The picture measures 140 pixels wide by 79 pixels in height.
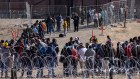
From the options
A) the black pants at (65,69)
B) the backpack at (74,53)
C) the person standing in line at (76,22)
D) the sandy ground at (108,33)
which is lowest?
the black pants at (65,69)

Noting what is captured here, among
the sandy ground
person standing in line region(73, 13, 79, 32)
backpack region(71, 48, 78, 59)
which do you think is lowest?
the sandy ground

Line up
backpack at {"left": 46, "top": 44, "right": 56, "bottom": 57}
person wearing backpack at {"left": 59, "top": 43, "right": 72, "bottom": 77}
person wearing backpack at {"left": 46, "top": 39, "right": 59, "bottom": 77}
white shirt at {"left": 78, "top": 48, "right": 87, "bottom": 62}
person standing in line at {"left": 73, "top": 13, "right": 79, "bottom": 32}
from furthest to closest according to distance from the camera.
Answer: person standing in line at {"left": 73, "top": 13, "right": 79, "bottom": 32}
white shirt at {"left": 78, "top": 48, "right": 87, "bottom": 62}
backpack at {"left": 46, "top": 44, "right": 56, "bottom": 57}
person wearing backpack at {"left": 59, "top": 43, "right": 72, "bottom": 77}
person wearing backpack at {"left": 46, "top": 39, "right": 59, "bottom": 77}

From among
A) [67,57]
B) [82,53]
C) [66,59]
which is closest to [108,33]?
[82,53]

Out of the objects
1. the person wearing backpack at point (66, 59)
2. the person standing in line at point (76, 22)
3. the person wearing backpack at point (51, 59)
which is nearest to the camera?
the person wearing backpack at point (51, 59)

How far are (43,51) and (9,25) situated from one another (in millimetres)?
22017

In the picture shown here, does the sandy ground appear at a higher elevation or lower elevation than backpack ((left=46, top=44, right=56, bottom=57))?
lower

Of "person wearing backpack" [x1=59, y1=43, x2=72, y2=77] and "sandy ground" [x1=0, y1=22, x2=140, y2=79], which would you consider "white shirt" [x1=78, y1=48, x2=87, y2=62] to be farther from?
"sandy ground" [x1=0, y1=22, x2=140, y2=79]

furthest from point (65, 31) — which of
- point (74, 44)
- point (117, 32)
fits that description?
point (74, 44)

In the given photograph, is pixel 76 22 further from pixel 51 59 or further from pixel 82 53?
pixel 51 59

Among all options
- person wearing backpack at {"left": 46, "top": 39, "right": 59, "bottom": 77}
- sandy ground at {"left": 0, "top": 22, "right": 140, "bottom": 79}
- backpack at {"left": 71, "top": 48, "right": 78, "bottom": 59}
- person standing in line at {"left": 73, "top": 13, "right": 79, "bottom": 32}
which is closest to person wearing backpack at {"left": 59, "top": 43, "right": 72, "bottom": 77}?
backpack at {"left": 71, "top": 48, "right": 78, "bottom": 59}

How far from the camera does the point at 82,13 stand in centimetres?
4569

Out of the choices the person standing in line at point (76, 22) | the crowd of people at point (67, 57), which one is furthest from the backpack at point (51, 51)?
the person standing in line at point (76, 22)

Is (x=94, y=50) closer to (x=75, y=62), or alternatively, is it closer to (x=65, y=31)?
(x=75, y=62)

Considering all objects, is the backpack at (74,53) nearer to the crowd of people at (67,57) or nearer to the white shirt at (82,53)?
the crowd of people at (67,57)
